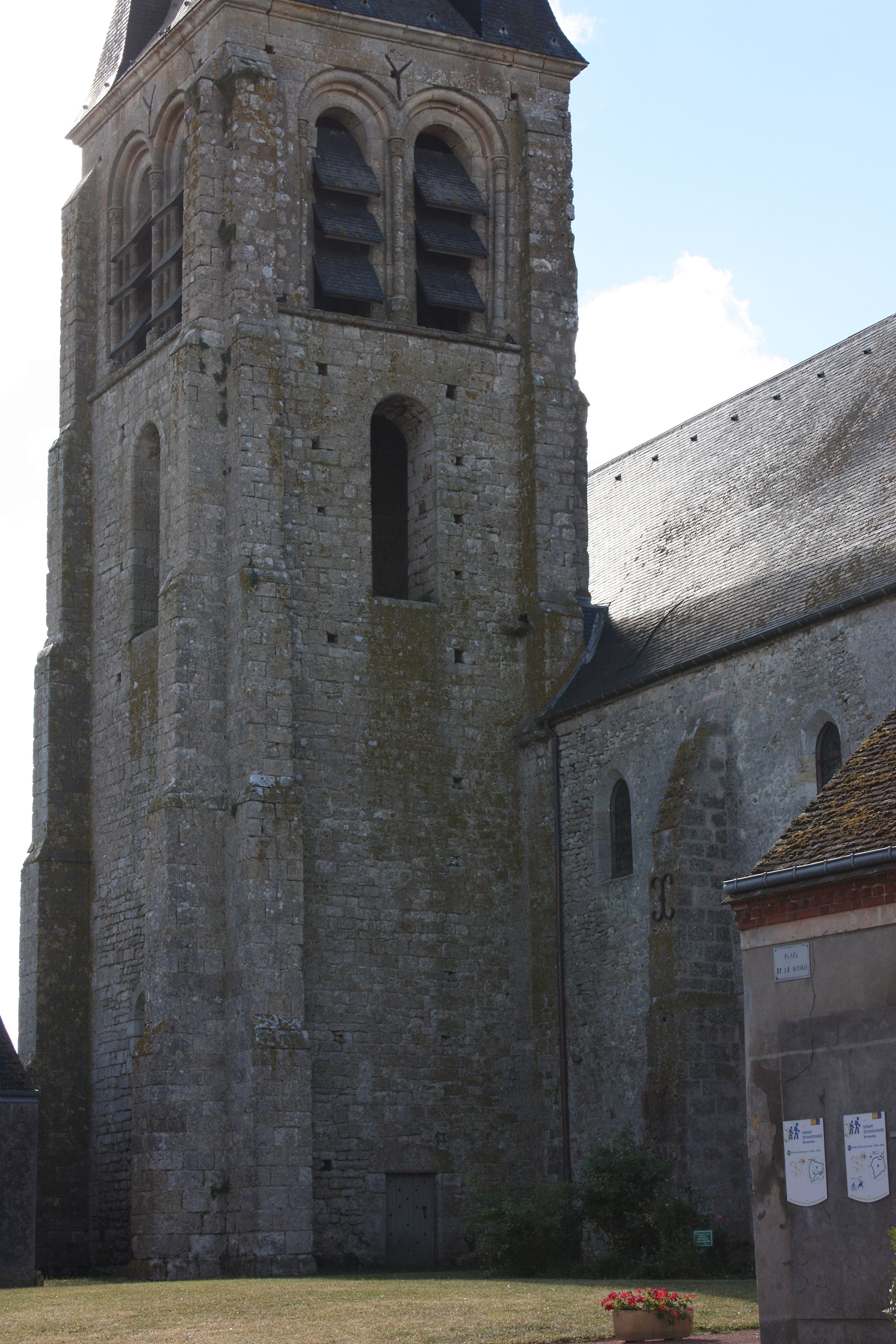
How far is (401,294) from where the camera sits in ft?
95.6

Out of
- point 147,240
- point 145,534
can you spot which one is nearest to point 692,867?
point 145,534

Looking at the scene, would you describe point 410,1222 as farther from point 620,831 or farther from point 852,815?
point 852,815

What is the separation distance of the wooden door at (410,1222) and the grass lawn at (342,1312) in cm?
273

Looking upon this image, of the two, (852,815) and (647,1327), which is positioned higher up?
(852,815)

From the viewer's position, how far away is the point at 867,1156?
1440cm

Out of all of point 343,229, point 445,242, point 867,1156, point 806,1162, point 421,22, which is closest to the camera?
point 867,1156

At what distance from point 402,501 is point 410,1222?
1014 centimetres

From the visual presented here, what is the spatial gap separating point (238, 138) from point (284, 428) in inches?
155

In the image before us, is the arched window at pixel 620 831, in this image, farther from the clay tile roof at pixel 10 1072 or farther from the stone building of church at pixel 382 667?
the clay tile roof at pixel 10 1072

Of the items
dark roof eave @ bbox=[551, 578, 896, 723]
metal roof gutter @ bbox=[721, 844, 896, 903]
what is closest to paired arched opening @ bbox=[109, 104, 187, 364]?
dark roof eave @ bbox=[551, 578, 896, 723]

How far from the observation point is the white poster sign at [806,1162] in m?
14.8

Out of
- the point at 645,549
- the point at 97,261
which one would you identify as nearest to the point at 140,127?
the point at 97,261

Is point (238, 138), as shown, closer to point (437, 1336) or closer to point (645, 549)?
point (645, 549)

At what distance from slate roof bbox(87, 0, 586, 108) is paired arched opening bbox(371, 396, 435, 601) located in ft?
18.5
